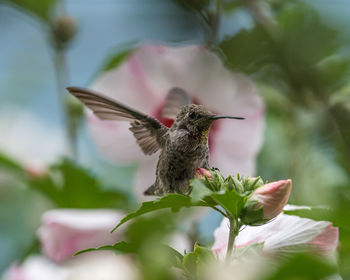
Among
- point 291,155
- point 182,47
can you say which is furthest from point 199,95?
point 291,155

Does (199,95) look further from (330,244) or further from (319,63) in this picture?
(330,244)

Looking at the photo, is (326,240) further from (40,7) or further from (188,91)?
(40,7)

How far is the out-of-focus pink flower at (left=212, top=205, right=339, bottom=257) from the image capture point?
Result: 1.37 feet

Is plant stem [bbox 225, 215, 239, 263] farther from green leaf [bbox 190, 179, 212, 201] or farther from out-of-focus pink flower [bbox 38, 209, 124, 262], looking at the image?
out-of-focus pink flower [bbox 38, 209, 124, 262]

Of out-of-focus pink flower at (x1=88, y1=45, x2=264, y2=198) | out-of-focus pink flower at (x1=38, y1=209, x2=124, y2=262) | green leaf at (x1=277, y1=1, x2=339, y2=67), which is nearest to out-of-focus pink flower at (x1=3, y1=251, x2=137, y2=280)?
out-of-focus pink flower at (x1=38, y1=209, x2=124, y2=262)

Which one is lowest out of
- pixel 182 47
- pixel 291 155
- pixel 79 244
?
pixel 79 244

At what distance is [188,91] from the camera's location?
0.78 meters

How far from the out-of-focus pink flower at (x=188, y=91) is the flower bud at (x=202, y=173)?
10.9 inches

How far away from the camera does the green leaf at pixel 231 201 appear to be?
0.36 metres

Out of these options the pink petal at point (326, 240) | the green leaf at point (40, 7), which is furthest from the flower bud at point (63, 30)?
the pink petal at point (326, 240)

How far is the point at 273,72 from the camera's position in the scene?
1.91 ft

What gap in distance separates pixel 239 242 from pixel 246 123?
37cm

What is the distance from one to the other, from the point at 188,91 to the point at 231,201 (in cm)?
43

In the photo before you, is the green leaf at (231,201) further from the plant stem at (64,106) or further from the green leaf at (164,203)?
the plant stem at (64,106)
